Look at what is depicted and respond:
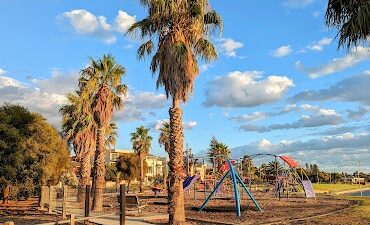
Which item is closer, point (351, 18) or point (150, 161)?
point (351, 18)

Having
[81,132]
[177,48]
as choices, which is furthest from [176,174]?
[81,132]

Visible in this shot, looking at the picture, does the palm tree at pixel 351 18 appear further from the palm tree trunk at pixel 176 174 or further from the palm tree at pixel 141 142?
the palm tree at pixel 141 142

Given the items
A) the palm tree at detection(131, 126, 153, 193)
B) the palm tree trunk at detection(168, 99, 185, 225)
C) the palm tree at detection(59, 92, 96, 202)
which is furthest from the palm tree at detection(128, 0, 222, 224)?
the palm tree at detection(131, 126, 153, 193)

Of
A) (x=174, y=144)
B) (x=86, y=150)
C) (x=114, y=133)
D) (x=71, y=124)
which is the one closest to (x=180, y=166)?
(x=174, y=144)

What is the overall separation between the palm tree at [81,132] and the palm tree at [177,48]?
18.6 metres

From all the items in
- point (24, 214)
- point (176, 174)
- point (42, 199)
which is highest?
point (176, 174)

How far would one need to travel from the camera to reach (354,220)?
18.6 meters

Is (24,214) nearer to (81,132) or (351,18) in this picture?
(81,132)

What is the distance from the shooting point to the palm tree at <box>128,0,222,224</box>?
18.2 meters

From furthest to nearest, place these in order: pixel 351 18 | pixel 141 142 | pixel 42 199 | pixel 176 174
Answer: pixel 141 142 < pixel 42 199 < pixel 176 174 < pixel 351 18

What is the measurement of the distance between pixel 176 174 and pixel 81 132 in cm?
2432

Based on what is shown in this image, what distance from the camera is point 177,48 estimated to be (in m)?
18.9

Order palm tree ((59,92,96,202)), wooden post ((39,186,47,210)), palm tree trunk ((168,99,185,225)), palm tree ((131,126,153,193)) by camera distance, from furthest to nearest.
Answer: palm tree ((131,126,153,193)) < palm tree ((59,92,96,202)) < wooden post ((39,186,47,210)) < palm tree trunk ((168,99,185,225))

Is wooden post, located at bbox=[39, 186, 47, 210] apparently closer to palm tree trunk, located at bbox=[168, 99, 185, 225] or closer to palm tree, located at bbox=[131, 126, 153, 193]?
palm tree trunk, located at bbox=[168, 99, 185, 225]
